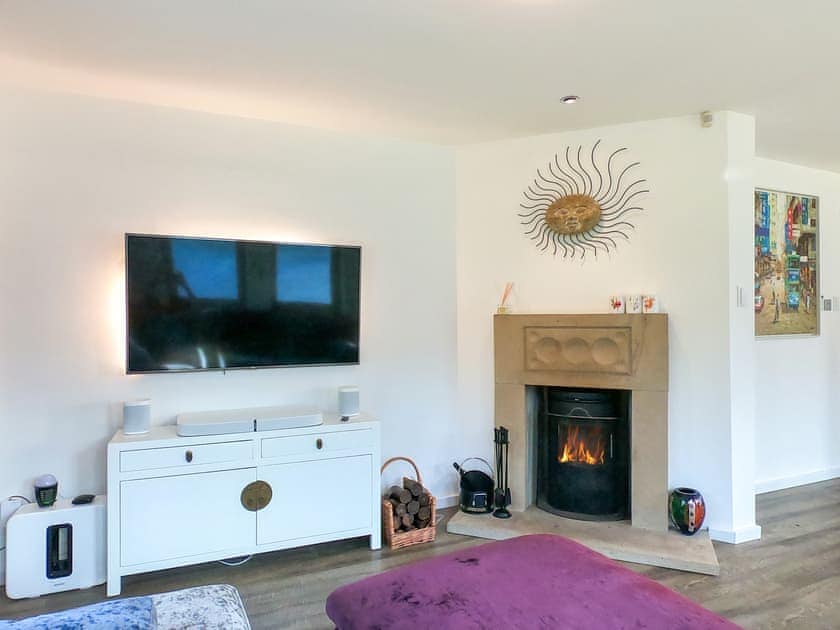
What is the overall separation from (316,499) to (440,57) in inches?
90.6

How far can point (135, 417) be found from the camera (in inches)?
110

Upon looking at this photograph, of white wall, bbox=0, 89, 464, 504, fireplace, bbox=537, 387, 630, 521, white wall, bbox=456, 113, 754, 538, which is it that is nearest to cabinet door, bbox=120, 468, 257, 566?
white wall, bbox=0, 89, 464, 504

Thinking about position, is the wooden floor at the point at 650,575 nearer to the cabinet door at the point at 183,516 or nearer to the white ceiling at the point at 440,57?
the cabinet door at the point at 183,516

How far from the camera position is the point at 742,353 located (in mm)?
3254

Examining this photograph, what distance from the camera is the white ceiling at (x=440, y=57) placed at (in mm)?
2137

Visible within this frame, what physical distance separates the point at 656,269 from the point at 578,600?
7.42ft

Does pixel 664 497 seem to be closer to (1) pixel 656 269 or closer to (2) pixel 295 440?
(1) pixel 656 269

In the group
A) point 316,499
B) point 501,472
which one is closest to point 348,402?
point 316,499

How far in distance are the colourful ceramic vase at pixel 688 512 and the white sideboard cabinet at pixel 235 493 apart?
5.59 ft

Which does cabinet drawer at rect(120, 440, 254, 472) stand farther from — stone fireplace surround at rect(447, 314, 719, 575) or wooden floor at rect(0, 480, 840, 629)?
stone fireplace surround at rect(447, 314, 719, 575)

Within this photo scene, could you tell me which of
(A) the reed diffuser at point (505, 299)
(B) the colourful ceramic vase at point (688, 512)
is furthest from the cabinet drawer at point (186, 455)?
(B) the colourful ceramic vase at point (688, 512)

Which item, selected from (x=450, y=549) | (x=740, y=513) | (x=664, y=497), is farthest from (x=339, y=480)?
(x=740, y=513)

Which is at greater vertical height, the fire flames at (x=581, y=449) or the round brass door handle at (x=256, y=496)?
the fire flames at (x=581, y=449)

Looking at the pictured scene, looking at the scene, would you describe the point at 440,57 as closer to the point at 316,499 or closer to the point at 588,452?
the point at 316,499
